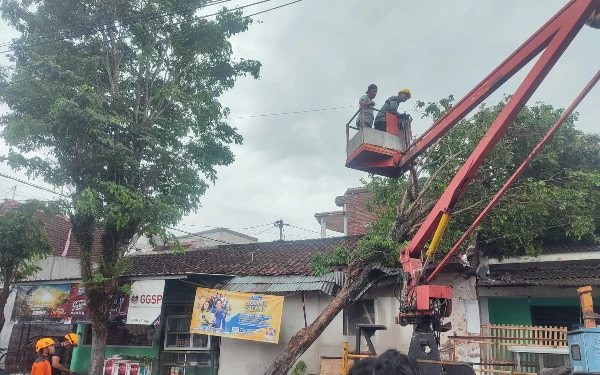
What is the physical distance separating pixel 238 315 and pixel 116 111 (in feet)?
20.8

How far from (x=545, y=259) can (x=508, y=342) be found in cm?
270

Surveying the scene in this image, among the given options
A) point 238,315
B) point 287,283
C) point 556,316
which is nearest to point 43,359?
point 238,315

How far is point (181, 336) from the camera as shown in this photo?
1397cm

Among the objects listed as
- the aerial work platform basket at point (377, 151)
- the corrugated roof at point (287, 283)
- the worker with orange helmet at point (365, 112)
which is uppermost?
the worker with orange helmet at point (365, 112)

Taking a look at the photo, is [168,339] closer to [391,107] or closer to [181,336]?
[181,336]

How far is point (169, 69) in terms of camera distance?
1303 cm

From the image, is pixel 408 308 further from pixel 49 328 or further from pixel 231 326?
pixel 49 328

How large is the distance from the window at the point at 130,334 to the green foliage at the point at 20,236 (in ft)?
11.7

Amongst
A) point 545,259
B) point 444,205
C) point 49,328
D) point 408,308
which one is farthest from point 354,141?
point 49,328

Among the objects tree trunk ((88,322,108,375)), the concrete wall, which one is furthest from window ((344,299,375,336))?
the concrete wall

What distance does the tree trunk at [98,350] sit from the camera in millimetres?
11355

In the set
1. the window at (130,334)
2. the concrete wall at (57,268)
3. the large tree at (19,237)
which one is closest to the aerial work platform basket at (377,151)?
the large tree at (19,237)

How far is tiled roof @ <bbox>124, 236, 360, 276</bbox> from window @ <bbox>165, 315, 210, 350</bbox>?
1.63 meters

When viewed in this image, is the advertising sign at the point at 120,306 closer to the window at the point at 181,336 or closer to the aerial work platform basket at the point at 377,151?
the window at the point at 181,336
